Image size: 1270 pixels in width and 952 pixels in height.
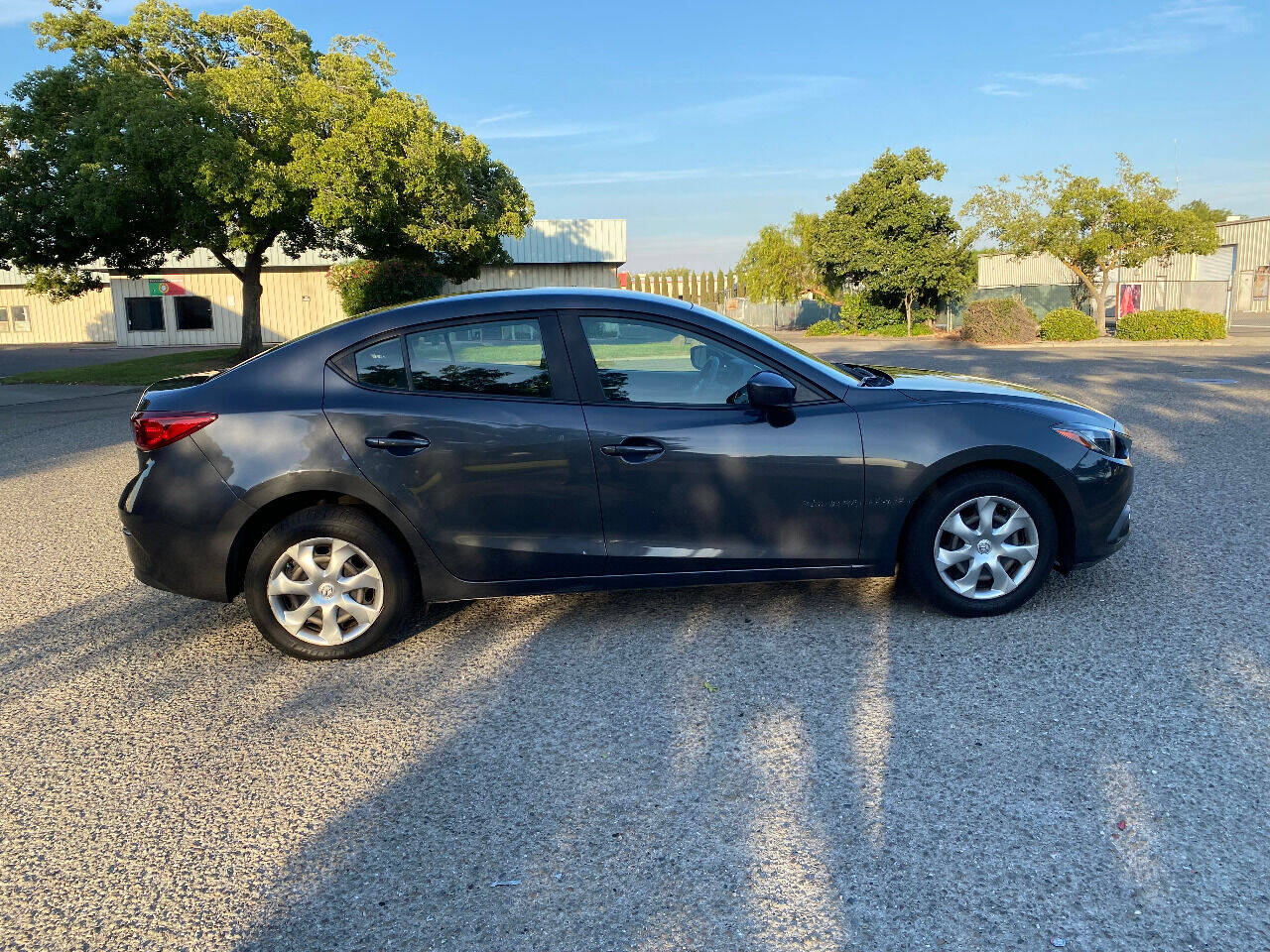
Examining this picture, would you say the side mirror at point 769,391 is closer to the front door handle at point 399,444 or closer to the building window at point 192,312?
the front door handle at point 399,444

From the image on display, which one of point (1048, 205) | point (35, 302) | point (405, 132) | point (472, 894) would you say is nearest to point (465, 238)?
point (405, 132)

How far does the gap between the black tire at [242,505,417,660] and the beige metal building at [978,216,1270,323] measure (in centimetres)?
3842

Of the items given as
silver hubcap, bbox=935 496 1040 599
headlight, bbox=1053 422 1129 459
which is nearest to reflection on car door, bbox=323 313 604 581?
silver hubcap, bbox=935 496 1040 599

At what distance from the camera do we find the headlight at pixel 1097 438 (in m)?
4.75

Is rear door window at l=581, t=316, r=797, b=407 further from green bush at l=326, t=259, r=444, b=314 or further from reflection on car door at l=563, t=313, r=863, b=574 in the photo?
green bush at l=326, t=259, r=444, b=314

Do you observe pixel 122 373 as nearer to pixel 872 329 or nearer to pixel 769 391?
pixel 769 391

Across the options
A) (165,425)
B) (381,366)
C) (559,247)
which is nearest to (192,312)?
(559,247)

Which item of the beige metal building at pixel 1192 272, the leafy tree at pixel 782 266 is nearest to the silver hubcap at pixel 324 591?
the beige metal building at pixel 1192 272

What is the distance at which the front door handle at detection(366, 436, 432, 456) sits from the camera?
4.46m

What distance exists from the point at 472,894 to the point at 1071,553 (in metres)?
3.41

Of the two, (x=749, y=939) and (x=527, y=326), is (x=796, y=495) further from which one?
(x=749, y=939)

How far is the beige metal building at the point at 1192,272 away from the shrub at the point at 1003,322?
27.3 ft

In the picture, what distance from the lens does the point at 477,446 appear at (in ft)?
14.7

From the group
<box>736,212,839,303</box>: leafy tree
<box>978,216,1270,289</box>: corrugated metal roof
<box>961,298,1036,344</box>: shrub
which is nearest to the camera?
<box>961,298,1036,344</box>: shrub
